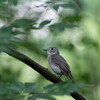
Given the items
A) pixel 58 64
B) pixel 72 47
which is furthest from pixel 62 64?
pixel 72 47

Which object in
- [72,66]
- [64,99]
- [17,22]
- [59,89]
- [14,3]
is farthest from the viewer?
[72,66]

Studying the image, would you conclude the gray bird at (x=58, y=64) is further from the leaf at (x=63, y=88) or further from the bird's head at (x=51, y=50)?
the leaf at (x=63, y=88)

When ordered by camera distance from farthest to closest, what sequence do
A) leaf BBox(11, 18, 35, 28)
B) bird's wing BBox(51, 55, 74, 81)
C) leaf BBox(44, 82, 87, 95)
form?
bird's wing BBox(51, 55, 74, 81) < leaf BBox(11, 18, 35, 28) < leaf BBox(44, 82, 87, 95)

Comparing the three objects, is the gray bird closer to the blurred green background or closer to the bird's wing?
the bird's wing

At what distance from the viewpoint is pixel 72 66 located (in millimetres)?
6164

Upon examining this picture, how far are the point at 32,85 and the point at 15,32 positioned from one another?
49cm

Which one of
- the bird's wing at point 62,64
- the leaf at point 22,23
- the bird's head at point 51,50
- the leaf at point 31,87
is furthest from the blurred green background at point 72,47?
the leaf at point 31,87

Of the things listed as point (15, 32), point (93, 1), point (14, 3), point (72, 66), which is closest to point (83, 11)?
point (93, 1)

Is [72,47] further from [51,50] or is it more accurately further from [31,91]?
[31,91]

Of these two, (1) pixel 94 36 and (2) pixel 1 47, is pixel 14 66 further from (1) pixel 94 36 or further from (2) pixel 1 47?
(2) pixel 1 47

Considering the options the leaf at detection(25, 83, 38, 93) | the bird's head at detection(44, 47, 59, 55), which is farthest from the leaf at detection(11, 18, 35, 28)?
the bird's head at detection(44, 47, 59, 55)

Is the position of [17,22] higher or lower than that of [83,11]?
lower

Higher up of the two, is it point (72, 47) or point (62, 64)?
point (72, 47)

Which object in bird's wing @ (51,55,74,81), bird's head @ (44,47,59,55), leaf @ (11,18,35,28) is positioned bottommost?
leaf @ (11,18,35,28)
